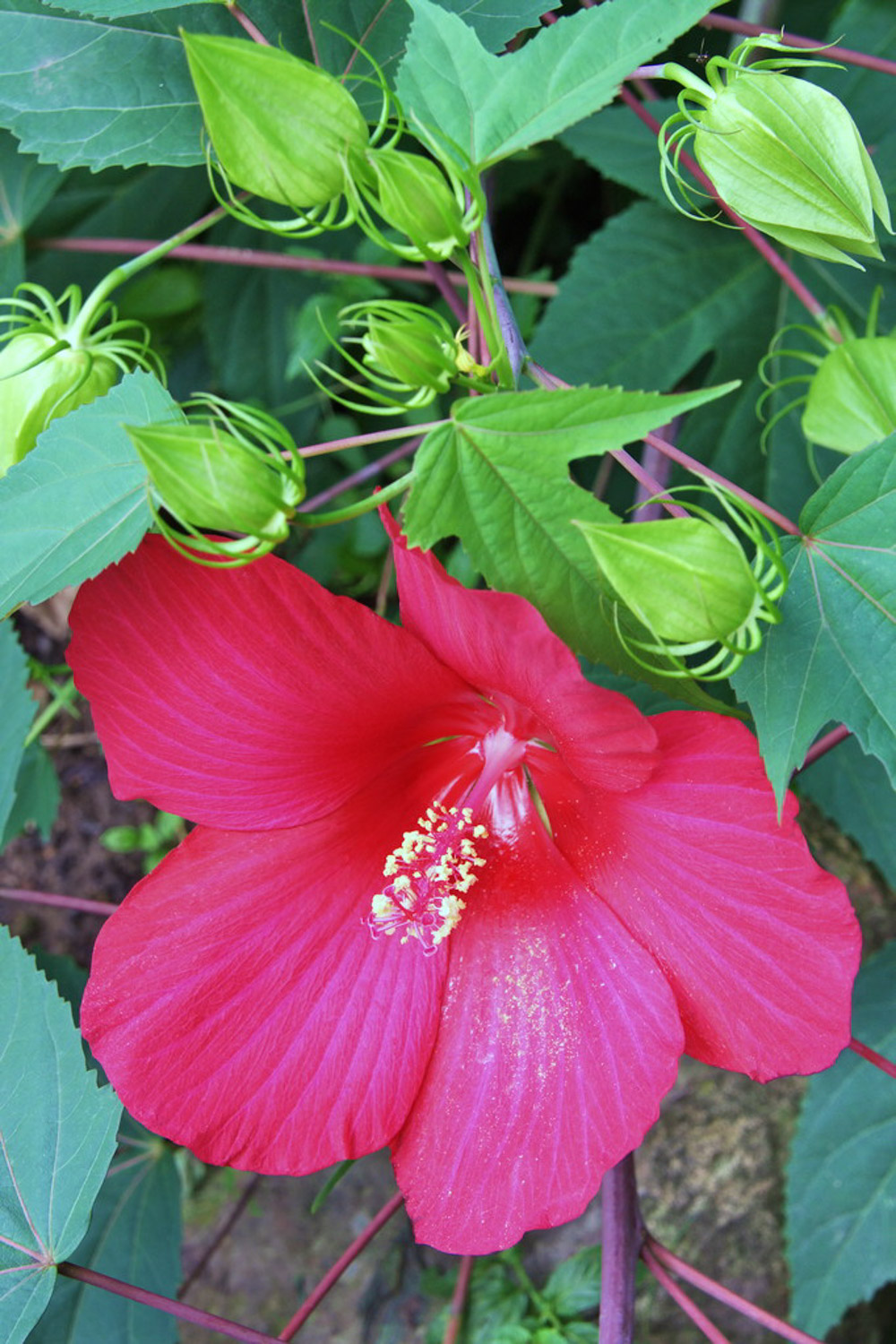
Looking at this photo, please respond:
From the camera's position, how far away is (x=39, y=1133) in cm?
77

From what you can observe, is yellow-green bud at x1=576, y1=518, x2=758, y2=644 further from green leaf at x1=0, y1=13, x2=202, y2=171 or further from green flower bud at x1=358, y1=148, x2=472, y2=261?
green leaf at x1=0, y1=13, x2=202, y2=171

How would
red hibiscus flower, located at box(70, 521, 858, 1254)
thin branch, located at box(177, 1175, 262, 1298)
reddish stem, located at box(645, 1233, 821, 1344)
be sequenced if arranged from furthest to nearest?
thin branch, located at box(177, 1175, 262, 1298) < reddish stem, located at box(645, 1233, 821, 1344) < red hibiscus flower, located at box(70, 521, 858, 1254)

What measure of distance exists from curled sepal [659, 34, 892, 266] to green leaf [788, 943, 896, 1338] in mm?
665

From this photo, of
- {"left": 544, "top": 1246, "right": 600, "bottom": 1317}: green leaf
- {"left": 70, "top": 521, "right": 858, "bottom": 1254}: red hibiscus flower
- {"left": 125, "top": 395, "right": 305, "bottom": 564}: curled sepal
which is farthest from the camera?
{"left": 544, "top": 1246, "right": 600, "bottom": 1317}: green leaf

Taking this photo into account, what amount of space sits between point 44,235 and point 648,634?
2.84 ft

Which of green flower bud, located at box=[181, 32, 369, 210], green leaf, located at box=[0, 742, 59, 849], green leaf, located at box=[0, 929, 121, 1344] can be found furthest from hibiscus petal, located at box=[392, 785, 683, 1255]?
green leaf, located at box=[0, 742, 59, 849]

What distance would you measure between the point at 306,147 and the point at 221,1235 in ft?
3.00

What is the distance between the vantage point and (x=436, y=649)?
614 millimetres

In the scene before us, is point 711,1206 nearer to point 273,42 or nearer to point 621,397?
point 621,397

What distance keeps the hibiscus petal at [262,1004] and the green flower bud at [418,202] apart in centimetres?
34

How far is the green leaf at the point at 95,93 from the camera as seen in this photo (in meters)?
0.79

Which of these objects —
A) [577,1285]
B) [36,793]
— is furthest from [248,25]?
[577,1285]

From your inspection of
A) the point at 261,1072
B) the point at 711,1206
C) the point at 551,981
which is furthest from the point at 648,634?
the point at 711,1206

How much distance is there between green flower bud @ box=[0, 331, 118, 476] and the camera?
0.67 meters
